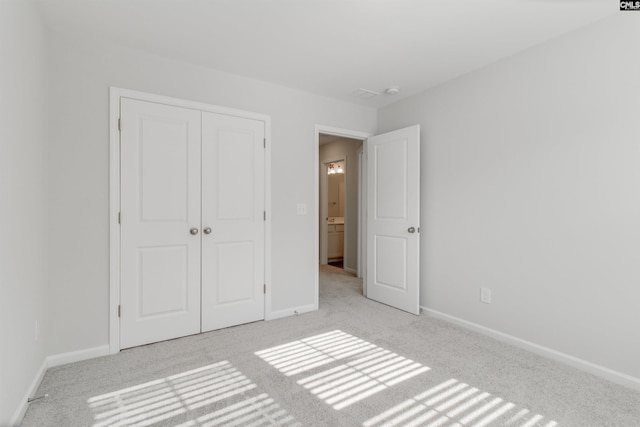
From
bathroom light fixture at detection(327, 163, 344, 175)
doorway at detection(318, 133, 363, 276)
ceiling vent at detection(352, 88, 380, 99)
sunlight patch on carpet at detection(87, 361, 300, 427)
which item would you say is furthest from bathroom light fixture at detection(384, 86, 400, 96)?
bathroom light fixture at detection(327, 163, 344, 175)

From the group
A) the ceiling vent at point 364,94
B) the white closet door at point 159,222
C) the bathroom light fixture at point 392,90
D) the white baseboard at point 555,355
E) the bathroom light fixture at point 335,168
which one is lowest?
the white baseboard at point 555,355

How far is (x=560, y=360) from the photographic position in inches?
93.7

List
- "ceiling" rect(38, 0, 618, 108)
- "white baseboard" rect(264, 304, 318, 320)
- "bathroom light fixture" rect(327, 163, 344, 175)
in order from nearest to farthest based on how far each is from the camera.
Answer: "ceiling" rect(38, 0, 618, 108) → "white baseboard" rect(264, 304, 318, 320) → "bathroom light fixture" rect(327, 163, 344, 175)

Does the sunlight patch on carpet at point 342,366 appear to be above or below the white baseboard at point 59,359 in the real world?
below

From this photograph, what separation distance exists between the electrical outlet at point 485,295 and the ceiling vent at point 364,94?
2282mm

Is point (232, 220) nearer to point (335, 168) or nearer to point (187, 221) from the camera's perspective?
point (187, 221)

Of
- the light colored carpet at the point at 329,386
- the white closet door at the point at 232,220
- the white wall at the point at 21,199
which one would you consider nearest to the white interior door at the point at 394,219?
the light colored carpet at the point at 329,386

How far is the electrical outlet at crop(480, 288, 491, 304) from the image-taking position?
2871 millimetres

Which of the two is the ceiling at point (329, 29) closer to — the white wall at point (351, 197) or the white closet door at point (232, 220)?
the white closet door at point (232, 220)

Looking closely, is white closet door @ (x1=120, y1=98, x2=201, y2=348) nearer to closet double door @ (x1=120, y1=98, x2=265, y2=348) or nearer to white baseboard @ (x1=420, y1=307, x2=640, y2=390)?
closet double door @ (x1=120, y1=98, x2=265, y2=348)

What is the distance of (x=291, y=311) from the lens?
3.41 meters

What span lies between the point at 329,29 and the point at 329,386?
96.0 inches

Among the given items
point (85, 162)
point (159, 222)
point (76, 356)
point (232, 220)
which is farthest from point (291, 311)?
point (85, 162)

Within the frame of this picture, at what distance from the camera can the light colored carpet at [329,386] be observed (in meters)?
1.72
